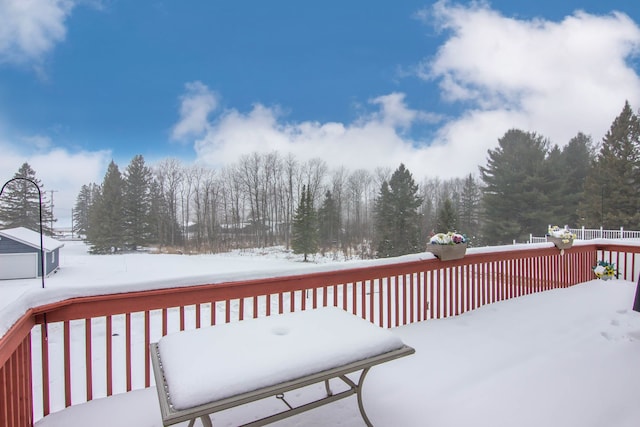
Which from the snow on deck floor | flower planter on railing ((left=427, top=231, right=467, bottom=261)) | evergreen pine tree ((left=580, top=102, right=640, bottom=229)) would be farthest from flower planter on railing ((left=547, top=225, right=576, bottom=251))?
evergreen pine tree ((left=580, top=102, right=640, bottom=229))

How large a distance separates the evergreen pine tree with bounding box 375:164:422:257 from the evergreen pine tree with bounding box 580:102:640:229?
872cm

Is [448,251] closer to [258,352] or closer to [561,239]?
[561,239]

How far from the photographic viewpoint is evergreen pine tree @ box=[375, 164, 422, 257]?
19.3 meters

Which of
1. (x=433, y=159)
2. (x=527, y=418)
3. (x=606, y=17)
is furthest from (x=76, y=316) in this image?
(x=433, y=159)

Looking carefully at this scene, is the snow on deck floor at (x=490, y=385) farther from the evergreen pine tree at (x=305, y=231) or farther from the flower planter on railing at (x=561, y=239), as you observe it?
the evergreen pine tree at (x=305, y=231)

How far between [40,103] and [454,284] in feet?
55.4

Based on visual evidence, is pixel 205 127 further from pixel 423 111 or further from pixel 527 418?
pixel 527 418

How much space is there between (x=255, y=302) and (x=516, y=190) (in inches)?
814

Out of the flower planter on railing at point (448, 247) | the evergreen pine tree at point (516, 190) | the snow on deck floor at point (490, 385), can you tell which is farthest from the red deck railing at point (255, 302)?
the evergreen pine tree at point (516, 190)

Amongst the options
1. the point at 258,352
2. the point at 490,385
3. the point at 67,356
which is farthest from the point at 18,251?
the point at 490,385

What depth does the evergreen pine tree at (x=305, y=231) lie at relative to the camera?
19.4m

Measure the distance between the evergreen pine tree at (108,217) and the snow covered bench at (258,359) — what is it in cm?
1173

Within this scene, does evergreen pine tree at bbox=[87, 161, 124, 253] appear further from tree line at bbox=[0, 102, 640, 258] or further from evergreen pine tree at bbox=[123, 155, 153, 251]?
evergreen pine tree at bbox=[123, 155, 153, 251]

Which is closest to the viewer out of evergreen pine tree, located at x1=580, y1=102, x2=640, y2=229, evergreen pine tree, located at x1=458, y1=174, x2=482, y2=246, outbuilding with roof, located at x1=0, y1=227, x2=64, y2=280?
outbuilding with roof, located at x1=0, y1=227, x2=64, y2=280
